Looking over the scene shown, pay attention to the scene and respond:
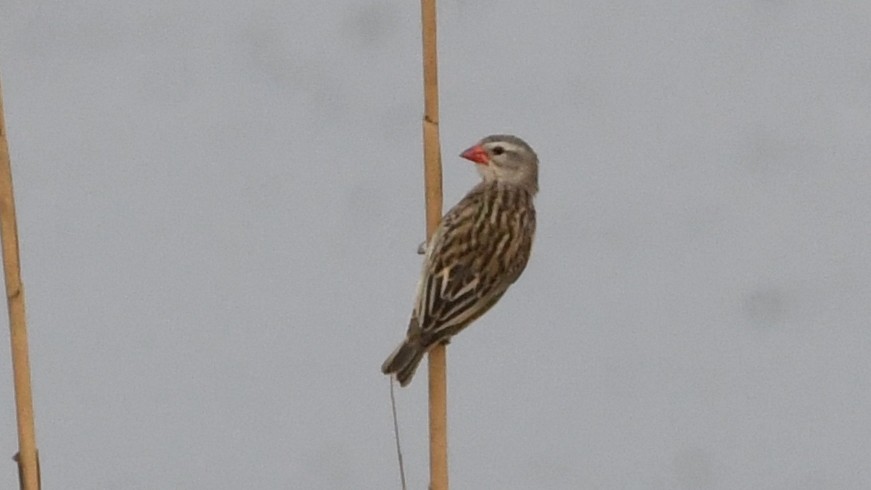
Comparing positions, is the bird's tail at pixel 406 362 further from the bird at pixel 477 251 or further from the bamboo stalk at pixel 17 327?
the bamboo stalk at pixel 17 327

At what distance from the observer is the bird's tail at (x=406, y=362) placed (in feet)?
6.25

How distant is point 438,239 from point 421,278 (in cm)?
6

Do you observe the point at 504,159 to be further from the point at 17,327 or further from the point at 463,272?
the point at 17,327

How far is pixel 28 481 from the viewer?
1640mm

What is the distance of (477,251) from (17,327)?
2.40ft

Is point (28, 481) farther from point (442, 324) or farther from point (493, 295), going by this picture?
point (493, 295)

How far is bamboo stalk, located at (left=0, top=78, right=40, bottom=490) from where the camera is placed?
1.56 m

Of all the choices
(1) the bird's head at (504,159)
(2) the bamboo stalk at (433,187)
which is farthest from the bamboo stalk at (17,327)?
(1) the bird's head at (504,159)

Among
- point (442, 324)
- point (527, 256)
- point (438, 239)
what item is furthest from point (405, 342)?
point (527, 256)

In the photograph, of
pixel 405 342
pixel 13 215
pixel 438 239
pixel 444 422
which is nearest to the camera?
pixel 13 215

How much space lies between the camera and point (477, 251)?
6.93 ft

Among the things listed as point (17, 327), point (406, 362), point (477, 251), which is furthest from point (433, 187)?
point (17, 327)

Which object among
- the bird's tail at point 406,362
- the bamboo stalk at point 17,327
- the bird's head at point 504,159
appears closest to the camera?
the bamboo stalk at point 17,327

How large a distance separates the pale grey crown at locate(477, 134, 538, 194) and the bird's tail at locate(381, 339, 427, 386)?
0.48 m
